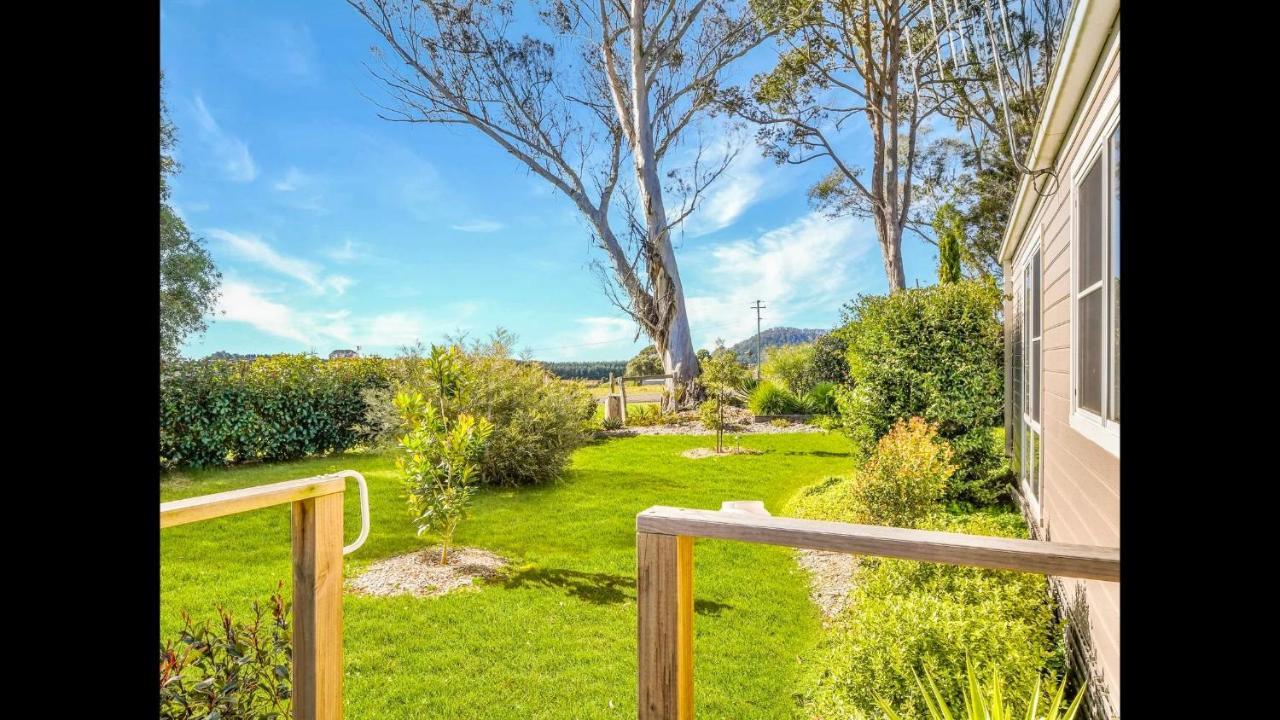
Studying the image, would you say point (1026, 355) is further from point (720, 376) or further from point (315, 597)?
point (315, 597)

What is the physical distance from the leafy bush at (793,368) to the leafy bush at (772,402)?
0.57 meters

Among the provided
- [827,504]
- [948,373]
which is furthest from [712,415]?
[827,504]

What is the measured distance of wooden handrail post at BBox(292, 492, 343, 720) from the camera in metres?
1.57

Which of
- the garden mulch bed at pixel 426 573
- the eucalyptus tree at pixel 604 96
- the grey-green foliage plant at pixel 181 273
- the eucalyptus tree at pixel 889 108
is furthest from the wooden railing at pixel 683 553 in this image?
the eucalyptus tree at pixel 889 108

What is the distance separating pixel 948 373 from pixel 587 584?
3.62 m

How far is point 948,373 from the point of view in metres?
5.41

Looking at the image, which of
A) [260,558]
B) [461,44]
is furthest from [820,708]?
[461,44]

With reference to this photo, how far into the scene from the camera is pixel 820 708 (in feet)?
7.91

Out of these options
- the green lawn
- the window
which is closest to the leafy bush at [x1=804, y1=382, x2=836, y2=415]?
the green lawn

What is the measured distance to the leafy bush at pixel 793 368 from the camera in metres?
11.7

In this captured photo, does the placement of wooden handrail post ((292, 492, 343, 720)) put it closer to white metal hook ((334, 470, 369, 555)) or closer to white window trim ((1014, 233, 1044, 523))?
white metal hook ((334, 470, 369, 555))

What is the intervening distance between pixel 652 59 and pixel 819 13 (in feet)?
10.7

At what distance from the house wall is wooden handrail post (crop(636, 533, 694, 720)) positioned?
2.52ft
